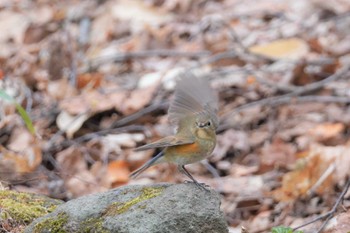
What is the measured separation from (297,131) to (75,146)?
1884mm

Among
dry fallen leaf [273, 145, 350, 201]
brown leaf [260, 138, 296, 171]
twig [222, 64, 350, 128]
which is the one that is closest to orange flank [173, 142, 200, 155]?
dry fallen leaf [273, 145, 350, 201]

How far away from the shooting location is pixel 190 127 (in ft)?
11.9

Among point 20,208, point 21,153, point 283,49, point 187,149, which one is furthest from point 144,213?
point 283,49

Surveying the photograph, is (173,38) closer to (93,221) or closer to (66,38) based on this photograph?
(66,38)

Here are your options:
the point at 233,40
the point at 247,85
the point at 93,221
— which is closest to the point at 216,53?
the point at 233,40

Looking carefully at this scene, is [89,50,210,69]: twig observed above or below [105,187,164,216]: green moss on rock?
above

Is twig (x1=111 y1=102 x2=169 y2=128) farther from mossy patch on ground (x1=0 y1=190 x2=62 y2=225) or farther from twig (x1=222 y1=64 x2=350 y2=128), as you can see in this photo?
mossy patch on ground (x1=0 y1=190 x2=62 y2=225)

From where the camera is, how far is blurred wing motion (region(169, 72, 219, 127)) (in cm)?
377

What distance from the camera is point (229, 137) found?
6.02m

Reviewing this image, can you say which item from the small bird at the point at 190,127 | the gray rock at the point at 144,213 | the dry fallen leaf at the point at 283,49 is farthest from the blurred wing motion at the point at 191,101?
the dry fallen leaf at the point at 283,49

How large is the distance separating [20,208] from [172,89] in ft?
10.1

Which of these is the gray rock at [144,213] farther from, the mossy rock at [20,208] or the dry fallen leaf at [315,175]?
the dry fallen leaf at [315,175]

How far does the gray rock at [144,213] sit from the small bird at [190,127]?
0.19 metres

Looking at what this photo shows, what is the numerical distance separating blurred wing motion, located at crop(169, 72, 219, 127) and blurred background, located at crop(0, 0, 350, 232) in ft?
3.41
